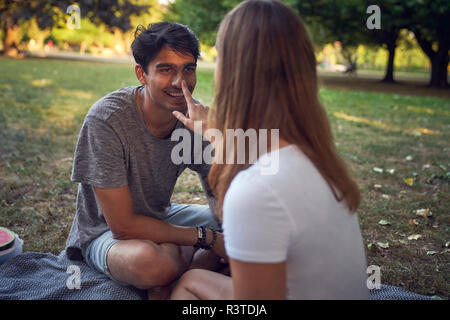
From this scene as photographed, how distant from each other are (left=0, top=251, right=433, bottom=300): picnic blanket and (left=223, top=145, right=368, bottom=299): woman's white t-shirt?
1258 mm

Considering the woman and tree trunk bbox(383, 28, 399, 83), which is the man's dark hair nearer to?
the woman

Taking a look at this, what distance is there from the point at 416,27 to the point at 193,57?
61.8ft

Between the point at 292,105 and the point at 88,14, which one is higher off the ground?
the point at 88,14

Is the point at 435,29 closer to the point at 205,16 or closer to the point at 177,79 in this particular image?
the point at 205,16

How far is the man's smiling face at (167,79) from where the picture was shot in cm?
255

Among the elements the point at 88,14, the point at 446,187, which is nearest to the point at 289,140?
the point at 446,187

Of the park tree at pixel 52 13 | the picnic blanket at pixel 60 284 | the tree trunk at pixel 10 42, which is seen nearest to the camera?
the picnic blanket at pixel 60 284

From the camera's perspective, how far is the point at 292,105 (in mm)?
1453

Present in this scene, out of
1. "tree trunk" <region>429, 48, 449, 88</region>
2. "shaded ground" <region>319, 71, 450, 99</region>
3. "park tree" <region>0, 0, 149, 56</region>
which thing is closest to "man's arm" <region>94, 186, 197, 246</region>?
"shaded ground" <region>319, 71, 450, 99</region>

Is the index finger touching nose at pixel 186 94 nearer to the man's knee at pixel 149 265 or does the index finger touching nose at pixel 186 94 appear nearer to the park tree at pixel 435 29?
the man's knee at pixel 149 265

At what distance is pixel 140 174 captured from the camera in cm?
257

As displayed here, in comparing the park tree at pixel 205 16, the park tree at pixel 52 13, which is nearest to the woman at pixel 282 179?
the park tree at pixel 205 16

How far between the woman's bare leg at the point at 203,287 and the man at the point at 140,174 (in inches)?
12.8

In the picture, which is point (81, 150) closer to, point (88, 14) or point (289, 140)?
point (289, 140)
